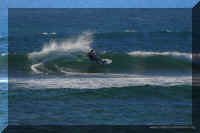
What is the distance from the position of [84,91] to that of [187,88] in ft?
10.8

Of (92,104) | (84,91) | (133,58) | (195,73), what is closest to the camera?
(92,104)

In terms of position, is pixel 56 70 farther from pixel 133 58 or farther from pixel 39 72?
pixel 133 58

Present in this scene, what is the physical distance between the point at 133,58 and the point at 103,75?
669cm

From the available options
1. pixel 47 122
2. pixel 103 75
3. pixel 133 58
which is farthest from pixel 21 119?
pixel 133 58

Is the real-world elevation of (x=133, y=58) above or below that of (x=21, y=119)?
above

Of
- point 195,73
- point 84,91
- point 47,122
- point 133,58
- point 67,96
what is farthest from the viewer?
point 133,58

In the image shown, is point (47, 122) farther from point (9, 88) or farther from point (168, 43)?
point (168, 43)

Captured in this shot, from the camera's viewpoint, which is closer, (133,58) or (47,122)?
(47,122)

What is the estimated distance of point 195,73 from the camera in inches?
590

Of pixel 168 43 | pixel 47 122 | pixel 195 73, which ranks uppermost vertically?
pixel 168 43

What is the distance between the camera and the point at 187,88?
35.4 ft

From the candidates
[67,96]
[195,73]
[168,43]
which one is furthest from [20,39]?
[67,96]

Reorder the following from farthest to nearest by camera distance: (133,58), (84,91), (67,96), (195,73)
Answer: (133,58)
(195,73)
(84,91)
(67,96)

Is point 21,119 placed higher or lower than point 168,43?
lower
